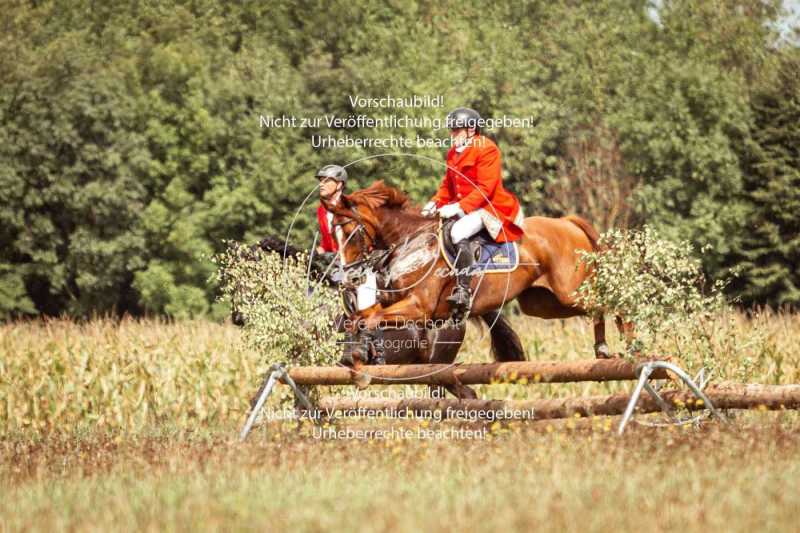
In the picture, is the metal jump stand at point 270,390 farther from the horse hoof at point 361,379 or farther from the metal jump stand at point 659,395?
the metal jump stand at point 659,395

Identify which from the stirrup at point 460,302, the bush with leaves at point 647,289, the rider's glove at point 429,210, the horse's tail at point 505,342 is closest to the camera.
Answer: the bush with leaves at point 647,289

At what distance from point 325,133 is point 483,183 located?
69.9 feet

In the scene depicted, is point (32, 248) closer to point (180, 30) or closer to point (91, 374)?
point (180, 30)

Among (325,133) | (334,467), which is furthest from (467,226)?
(325,133)

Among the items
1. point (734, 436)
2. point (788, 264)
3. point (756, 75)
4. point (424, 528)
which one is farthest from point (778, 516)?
point (756, 75)

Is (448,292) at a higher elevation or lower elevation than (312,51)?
lower

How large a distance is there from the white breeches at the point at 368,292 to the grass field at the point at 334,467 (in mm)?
1394

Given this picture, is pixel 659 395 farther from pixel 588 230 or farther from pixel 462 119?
pixel 462 119

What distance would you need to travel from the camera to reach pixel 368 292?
12172mm

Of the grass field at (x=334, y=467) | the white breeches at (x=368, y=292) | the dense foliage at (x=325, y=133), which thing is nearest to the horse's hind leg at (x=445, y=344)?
the grass field at (x=334, y=467)

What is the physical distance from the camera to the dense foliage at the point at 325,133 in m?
34.8

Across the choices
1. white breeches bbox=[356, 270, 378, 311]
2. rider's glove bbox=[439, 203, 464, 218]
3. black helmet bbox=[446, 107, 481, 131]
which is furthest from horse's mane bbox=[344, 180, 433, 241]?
black helmet bbox=[446, 107, 481, 131]

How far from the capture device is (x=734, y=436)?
10.2 m

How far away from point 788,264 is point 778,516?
97.4ft
